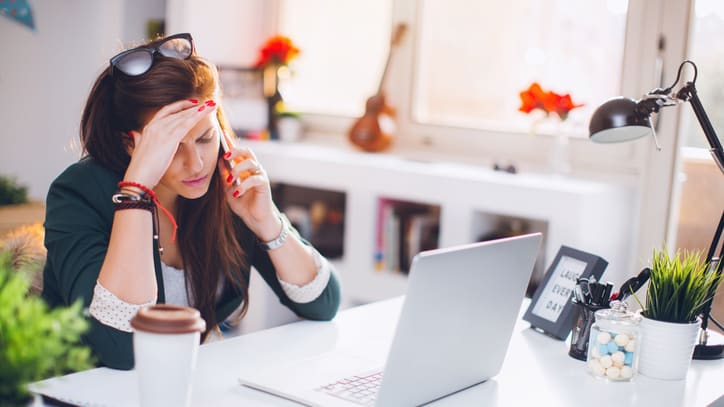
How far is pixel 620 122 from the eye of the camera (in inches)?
68.8

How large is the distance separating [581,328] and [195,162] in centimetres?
82

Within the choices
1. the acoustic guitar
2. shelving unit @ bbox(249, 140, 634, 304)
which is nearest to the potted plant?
shelving unit @ bbox(249, 140, 634, 304)

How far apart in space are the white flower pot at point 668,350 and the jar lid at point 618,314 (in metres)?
0.04

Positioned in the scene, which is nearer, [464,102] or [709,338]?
[709,338]

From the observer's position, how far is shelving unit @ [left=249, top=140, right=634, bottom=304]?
2908mm

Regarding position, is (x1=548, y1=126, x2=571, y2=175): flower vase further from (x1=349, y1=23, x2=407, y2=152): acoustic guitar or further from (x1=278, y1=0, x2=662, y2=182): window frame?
(x1=349, y1=23, x2=407, y2=152): acoustic guitar

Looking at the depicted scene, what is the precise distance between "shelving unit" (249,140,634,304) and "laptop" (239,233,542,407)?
1.49 meters

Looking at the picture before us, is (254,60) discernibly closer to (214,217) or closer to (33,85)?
(33,85)

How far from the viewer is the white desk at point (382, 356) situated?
53.2 inches

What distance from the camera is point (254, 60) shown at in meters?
4.13

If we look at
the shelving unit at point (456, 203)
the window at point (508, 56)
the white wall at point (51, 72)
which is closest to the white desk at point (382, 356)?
the shelving unit at point (456, 203)

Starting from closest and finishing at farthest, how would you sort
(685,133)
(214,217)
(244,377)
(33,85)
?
(244,377) < (214,217) < (685,133) < (33,85)

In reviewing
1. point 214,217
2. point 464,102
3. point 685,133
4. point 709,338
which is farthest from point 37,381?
point 464,102

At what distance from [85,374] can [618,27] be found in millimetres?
2433
